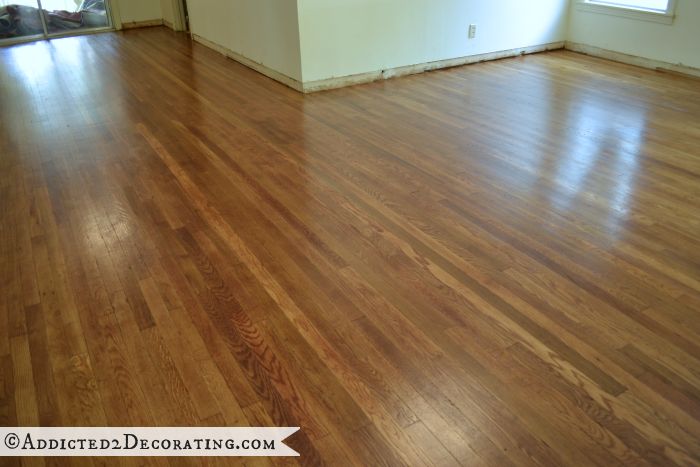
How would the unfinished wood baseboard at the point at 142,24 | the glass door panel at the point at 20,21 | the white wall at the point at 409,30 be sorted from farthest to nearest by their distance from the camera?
the unfinished wood baseboard at the point at 142,24, the glass door panel at the point at 20,21, the white wall at the point at 409,30

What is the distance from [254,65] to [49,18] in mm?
4144

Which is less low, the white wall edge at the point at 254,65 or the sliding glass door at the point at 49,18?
the sliding glass door at the point at 49,18

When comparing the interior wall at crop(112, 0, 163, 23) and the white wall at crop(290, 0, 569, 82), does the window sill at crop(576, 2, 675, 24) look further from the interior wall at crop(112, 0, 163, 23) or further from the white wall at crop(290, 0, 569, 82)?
the interior wall at crop(112, 0, 163, 23)

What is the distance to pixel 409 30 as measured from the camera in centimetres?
561

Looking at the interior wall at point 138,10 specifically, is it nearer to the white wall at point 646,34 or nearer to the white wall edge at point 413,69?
the white wall edge at point 413,69

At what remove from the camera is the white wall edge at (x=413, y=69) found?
5320mm

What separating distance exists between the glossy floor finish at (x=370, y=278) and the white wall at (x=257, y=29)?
93 centimetres

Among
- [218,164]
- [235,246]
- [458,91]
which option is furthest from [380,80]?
[235,246]

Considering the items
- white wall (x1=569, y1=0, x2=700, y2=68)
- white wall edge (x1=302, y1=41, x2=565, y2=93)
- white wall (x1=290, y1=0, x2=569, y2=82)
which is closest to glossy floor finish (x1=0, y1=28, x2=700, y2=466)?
white wall edge (x1=302, y1=41, x2=565, y2=93)

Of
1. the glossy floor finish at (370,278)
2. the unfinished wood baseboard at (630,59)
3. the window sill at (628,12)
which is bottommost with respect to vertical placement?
the glossy floor finish at (370,278)

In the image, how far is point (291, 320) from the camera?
7.32 feet

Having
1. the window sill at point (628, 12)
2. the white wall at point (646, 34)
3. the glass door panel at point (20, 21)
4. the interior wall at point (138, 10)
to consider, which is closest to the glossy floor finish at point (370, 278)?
the white wall at point (646, 34)

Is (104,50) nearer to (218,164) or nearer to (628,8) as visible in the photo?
(218,164)

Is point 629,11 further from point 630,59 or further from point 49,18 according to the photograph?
point 49,18
